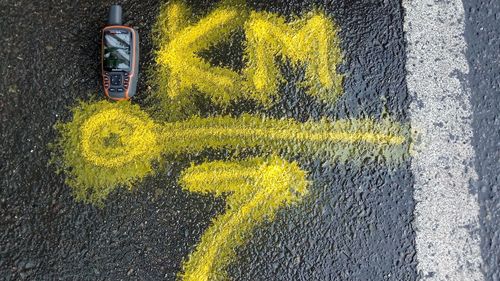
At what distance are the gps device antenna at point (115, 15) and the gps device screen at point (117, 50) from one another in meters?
0.07

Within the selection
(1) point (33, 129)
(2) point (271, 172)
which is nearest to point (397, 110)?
(2) point (271, 172)

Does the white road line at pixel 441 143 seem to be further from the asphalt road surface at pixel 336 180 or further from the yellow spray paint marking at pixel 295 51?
the yellow spray paint marking at pixel 295 51

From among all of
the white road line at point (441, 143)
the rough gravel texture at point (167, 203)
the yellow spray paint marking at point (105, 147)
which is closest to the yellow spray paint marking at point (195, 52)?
the rough gravel texture at point (167, 203)

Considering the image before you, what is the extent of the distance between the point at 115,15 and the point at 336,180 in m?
1.23

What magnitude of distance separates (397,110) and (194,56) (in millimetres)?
939

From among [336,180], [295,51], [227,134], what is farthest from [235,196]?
[295,51]

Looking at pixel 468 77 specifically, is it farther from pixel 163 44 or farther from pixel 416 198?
pixel 163 44

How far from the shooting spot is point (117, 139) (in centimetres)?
236

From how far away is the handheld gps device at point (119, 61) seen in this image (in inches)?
91.0

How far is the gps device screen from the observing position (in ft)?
7.58

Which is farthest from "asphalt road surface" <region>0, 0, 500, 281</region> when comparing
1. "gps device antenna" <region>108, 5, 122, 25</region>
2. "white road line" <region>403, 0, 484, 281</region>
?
"gps device antenna" <region>108, 5, 122, 25</region>

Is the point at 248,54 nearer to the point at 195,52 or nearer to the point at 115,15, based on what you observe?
the point at 195,52

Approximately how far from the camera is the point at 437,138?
7.63 feet

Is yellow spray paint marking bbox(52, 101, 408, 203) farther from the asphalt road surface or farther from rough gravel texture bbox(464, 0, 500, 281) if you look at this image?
rough gravel texture bbox(464, 0, 500, 281)
